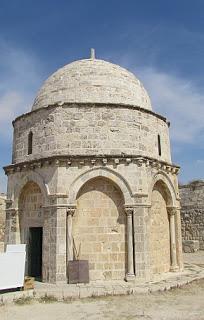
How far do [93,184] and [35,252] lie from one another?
3.46 meters

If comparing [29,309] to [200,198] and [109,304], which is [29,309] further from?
[200,198]

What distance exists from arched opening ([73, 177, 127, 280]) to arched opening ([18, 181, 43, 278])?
1675 mm

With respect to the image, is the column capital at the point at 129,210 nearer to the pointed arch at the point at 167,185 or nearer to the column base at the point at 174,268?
the pointed arch at the point at 167,185

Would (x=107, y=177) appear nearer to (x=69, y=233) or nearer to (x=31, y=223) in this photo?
(x=69, y=233)

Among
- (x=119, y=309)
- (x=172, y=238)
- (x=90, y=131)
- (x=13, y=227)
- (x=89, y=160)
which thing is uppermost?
(x=90, y=131)

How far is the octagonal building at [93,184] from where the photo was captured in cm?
1129

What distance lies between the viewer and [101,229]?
11555 mm

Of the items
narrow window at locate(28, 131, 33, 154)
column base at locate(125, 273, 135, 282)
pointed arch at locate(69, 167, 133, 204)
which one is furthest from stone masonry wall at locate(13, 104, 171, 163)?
column base at locate(125, 273, 135, 282)

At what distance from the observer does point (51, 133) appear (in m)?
12.2

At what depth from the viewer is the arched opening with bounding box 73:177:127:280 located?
1134cm

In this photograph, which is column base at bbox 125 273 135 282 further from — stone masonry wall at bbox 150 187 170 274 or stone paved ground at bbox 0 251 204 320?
stone paved ground at bbox 0 251 204 320

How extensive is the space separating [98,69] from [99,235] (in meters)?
6.44

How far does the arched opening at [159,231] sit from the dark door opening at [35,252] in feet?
13.3

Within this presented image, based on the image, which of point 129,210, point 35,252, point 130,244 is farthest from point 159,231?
point 35,252
